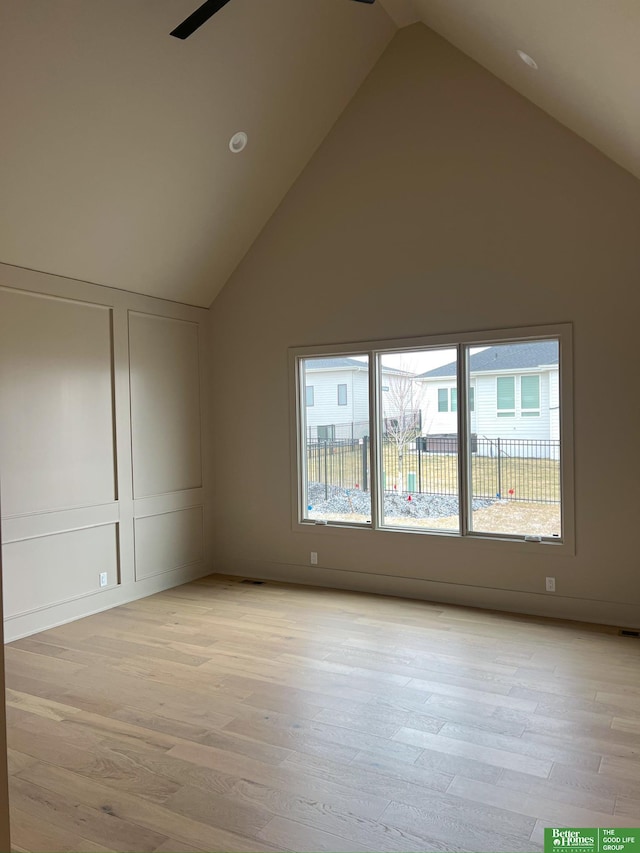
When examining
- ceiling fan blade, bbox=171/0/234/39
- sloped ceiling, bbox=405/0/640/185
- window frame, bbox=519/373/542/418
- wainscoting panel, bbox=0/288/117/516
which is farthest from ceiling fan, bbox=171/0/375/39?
window frame, bbox=519/373/542/418

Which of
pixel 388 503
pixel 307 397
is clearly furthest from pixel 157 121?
pixel 388 503

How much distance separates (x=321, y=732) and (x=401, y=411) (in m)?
2.96

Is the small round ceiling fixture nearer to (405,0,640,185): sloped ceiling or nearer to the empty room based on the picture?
the empty room

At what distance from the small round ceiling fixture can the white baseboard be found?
3.64 meters

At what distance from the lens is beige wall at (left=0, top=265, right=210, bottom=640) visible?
4.58 m

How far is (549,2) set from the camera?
2.83 meters

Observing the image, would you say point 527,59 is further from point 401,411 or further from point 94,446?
point 94,446

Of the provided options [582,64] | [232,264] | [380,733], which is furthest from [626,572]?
[232,264]

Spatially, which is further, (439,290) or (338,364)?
(338,364)

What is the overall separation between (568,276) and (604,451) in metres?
1.30

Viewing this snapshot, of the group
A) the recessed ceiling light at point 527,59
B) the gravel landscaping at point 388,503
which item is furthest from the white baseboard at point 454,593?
the recessed ceiling light at point 527,59

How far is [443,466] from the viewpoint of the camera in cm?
527

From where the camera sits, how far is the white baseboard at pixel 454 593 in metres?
4.58

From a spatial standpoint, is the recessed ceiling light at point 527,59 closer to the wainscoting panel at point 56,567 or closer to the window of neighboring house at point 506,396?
the window of neighboring house at point 506,396
